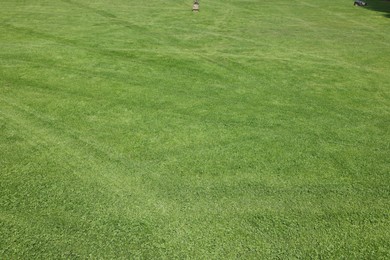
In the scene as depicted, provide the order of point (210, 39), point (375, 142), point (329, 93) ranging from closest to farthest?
1. point (375, 142)
2. point (329, 93)
3. point (210, 39)

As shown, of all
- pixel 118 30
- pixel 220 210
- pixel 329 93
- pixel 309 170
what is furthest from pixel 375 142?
pixel 118 30

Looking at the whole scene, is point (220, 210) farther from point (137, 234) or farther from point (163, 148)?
point (163, 148)

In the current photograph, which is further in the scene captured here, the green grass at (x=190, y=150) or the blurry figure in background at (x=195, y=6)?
the blurry figure in background at (x=195, y=6)

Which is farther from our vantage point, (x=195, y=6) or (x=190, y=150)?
(x=195, y=6)

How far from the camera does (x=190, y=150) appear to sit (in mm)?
5504

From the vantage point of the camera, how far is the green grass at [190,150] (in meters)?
3.89

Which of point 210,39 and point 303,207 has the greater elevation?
point 210,39

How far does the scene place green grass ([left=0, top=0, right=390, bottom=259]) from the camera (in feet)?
12.8

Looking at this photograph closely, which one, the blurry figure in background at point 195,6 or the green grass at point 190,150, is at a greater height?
the blurry figure in background at point 195,6

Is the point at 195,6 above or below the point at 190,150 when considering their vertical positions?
above

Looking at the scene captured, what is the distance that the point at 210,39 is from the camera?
40.9ft

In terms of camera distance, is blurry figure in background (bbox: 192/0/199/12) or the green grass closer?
the green grass

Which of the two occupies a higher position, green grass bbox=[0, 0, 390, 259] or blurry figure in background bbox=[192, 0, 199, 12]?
blurry figure in background bbox=[192, 0, 199, 12]

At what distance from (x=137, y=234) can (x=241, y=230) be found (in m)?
1.22
